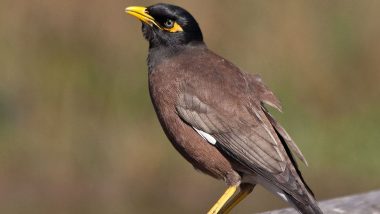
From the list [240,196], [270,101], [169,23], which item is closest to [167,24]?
[169,23]

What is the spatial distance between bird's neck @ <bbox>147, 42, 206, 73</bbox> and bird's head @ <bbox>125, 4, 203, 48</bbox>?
0.02 meters

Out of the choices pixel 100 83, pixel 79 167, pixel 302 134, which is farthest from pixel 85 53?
pixel 302 134

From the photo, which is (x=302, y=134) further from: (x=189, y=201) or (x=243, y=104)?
(x=243, y=104)

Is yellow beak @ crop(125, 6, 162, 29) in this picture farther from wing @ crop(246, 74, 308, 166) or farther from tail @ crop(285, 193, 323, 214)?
tail @ crop(285, 193, 323, 214)

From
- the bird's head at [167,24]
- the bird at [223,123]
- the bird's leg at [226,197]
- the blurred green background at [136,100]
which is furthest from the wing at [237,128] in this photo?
the blurred green background at [136,100]

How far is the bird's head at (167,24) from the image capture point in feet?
30.0

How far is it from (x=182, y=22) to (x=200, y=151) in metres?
0.95

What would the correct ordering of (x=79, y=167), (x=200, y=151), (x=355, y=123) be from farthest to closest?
(x=355, y=123) → (x=79, y=167) → (x=200, y=151)

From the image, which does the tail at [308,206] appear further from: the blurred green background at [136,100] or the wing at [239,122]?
the blurred green background at [136,100]

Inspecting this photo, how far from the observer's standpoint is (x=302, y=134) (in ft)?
44.4

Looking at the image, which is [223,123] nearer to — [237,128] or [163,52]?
[237,128]

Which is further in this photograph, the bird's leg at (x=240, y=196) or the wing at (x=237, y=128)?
the bird's leg at (x=240, y=196)

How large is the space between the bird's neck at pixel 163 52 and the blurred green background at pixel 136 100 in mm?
3776

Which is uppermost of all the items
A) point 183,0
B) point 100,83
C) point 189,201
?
point 183,0
